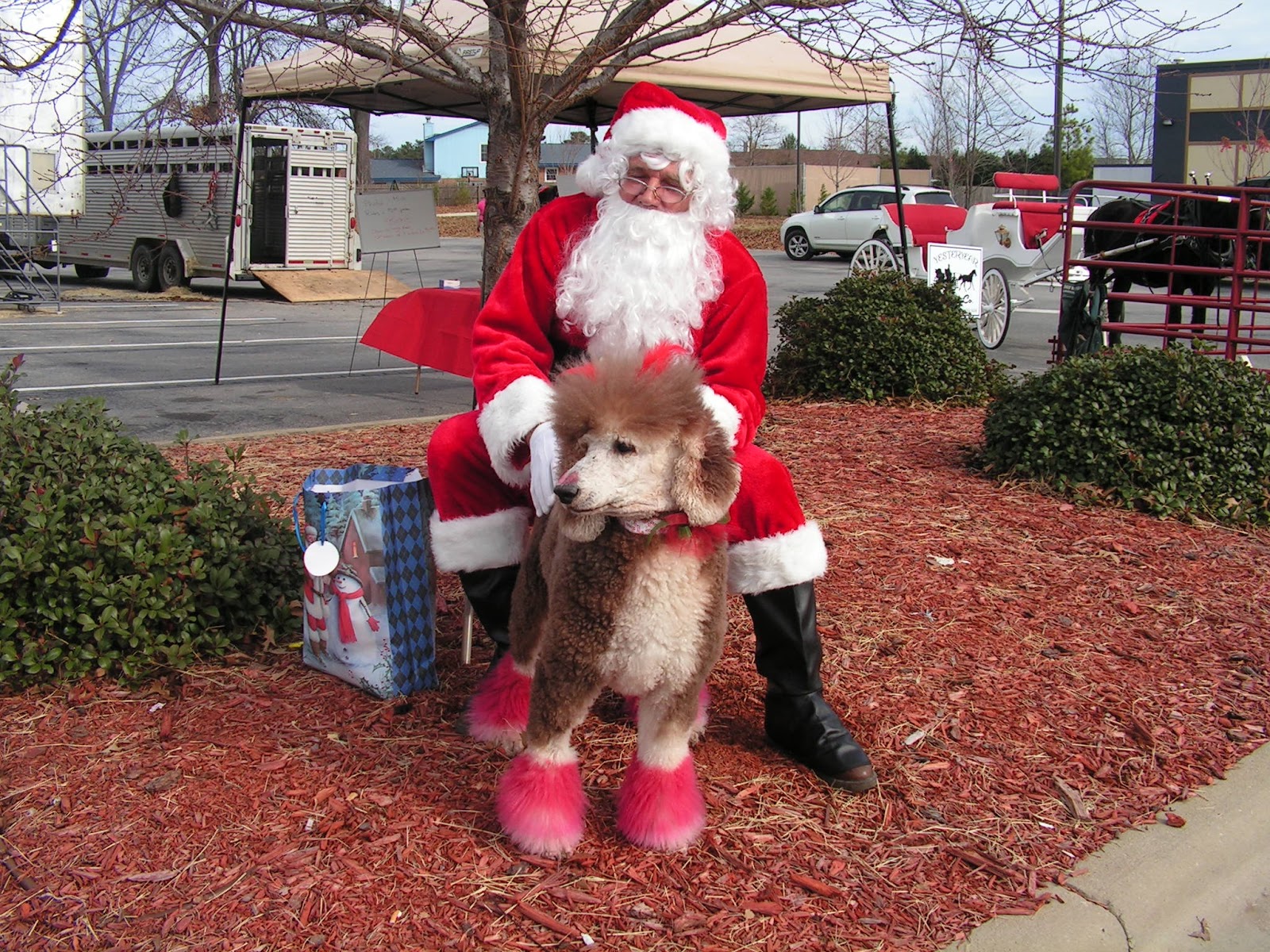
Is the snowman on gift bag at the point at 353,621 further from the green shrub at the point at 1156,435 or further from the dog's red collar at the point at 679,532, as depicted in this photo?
the green shrub at the point at 1156,435

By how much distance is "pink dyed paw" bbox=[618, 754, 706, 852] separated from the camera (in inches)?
96.6

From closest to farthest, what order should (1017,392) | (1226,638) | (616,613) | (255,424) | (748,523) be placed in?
1. (616,613)
2. (748,523)
3. (1226,638)
4. (1017,392)
5. (255,424)

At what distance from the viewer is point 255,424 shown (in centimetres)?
Answer: 746

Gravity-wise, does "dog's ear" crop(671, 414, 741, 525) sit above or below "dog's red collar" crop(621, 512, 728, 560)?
above

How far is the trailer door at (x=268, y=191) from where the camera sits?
17094mm

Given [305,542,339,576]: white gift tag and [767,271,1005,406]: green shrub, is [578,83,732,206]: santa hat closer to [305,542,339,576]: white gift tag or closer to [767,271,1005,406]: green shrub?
[305,542,339,576]: white gift tag

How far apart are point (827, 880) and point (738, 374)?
49.9 inches

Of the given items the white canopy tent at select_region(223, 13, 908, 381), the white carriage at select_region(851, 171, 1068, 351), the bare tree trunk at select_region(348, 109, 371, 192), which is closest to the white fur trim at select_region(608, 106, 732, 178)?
the white canopy tent at select_region(223, 13, 908, 381)

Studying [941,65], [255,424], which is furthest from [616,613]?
[255,424]

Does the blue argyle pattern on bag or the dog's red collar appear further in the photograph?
the blue argyle pattern on bag

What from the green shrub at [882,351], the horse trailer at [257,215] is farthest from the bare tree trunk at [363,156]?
the green shrub at [882,351]

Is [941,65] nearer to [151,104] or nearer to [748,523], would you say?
[748,523]

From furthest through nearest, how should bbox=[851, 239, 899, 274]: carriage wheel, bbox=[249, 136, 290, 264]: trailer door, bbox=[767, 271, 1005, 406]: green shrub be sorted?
bbox=[249, 136, 290, 264]: trailer door, bbox=[851, 239, 899, 274]: carriage wheel, bbox=[767, 271, 1005, 406]: green shrub

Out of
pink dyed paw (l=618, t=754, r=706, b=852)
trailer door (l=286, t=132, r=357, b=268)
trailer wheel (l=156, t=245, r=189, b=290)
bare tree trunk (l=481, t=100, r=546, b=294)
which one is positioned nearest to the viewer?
pink dyed paw (l=618, t=754, r=706, b=852)
